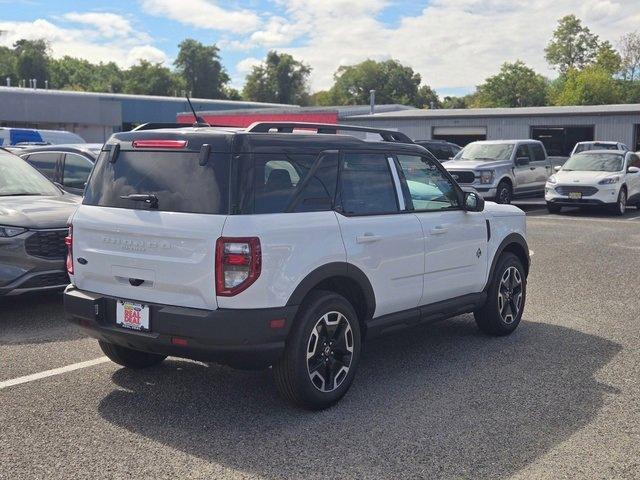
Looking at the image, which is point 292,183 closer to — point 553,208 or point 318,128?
point 318,128

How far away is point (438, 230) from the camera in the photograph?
19.4 feet

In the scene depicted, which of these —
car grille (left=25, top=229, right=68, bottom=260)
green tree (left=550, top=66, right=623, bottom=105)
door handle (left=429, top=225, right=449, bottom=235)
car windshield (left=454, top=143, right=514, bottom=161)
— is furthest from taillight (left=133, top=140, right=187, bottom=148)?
green tree (left=550, top=66, right=623, bottom=105)

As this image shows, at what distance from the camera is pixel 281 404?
5.08m

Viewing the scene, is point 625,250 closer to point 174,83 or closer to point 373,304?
point 373,304

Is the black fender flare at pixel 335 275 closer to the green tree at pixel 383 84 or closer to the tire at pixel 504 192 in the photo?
the tire at pixel 504 192

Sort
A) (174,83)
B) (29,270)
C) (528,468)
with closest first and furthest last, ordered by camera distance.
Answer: (528,468)
(29,270)
(174,83)

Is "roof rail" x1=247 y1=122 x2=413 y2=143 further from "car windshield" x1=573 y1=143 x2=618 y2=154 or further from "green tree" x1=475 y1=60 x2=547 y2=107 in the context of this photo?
"green tree" x1=475 y1=60 x2=547 y2=107

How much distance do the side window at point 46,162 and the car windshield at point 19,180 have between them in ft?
7.72

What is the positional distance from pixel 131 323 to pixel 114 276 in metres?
0.35

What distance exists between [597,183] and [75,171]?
12.5 meters

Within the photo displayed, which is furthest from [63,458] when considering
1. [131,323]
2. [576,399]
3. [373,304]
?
[576,399]

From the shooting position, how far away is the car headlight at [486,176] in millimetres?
19391

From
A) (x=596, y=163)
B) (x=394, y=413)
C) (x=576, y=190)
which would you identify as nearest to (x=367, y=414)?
(x=394, y=413)

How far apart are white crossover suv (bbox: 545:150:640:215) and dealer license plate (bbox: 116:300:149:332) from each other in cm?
1563
